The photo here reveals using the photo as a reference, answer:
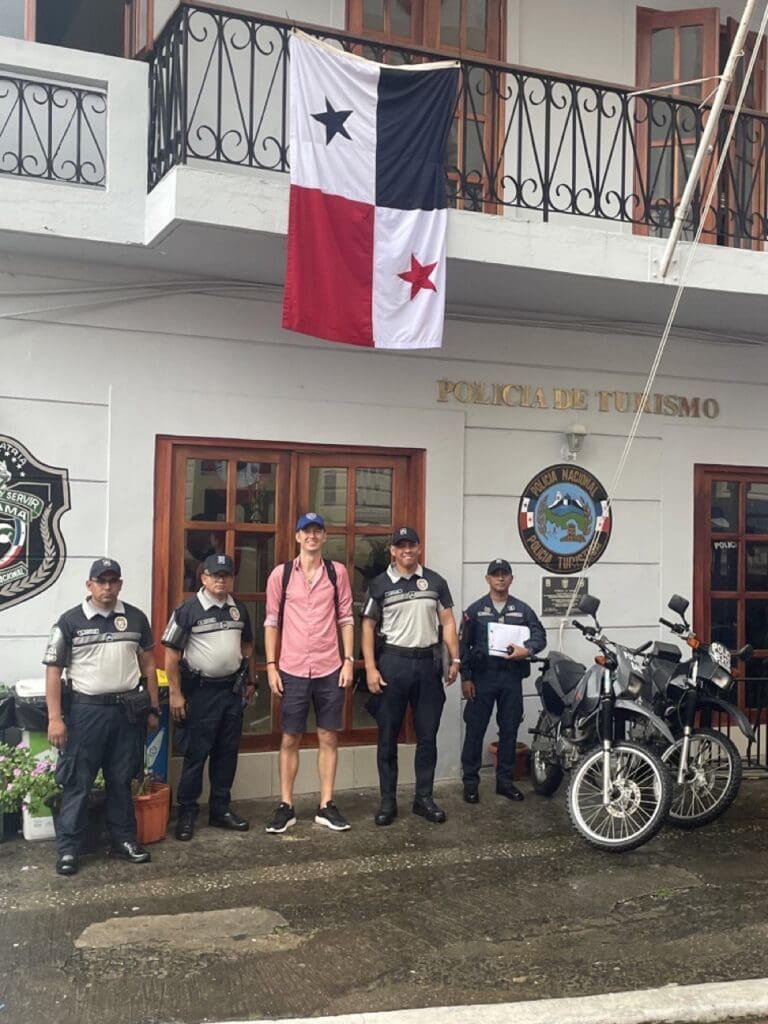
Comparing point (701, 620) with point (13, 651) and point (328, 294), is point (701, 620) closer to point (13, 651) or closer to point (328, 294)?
point (328, 294)

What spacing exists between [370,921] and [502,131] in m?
6.01

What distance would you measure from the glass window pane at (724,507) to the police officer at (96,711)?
5192 mm

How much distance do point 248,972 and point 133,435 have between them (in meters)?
3.69

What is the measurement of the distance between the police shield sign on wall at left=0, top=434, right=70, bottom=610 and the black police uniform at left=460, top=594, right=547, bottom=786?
2.89 metres

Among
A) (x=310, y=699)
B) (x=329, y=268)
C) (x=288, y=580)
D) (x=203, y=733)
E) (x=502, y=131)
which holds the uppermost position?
(x=502, y=131)

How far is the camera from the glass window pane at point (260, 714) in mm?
7281

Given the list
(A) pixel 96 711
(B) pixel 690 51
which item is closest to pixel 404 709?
(A) pixel 96 711

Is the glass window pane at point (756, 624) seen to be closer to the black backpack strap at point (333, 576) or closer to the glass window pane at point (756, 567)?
the glass window pane at point (756, 567)

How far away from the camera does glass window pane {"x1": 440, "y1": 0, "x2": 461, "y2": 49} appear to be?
26.5 ft

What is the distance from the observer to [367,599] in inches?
266

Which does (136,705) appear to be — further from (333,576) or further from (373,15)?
(373,15)

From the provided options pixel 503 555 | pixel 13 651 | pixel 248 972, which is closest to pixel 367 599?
pixel 503 555

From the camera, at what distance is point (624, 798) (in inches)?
231

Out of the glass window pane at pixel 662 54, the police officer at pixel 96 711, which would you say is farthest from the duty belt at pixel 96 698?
the glass window pane at pixel 662 54
